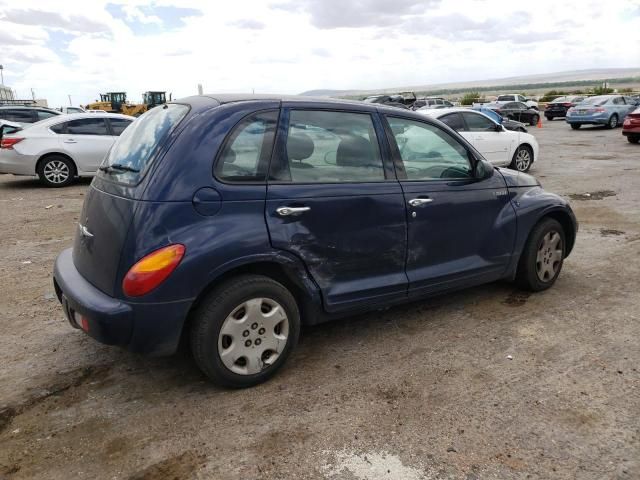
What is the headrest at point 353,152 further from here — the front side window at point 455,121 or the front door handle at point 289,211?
the front side window at point 455,121

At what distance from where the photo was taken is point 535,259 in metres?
4.73

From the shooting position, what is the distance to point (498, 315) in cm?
443

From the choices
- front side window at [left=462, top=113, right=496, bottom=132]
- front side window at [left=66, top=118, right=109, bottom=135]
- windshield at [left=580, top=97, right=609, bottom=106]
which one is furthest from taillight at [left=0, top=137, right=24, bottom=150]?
windshield at [left=580, top=97, right=609, bottom=106]

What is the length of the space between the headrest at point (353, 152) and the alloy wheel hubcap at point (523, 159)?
957 cm

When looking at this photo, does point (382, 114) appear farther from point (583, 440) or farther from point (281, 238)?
point (583, 440)

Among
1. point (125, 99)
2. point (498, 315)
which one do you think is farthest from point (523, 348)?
point (125, 99)

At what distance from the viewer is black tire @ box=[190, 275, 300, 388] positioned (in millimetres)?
3051

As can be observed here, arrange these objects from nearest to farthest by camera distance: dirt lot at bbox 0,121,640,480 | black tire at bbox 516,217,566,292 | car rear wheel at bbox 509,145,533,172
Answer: dirt lot at bbox 0,121,640,480
black tire at bbox 516,217,566,292
car rear wheel at bbox 509,145,533,172

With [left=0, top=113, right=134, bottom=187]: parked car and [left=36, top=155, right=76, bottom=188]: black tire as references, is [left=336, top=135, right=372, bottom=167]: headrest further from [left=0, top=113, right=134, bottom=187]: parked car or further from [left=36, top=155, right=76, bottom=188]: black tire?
[left=36, top=155, right=76, bottom=188]: black tire

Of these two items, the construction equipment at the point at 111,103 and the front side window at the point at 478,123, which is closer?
the front side window at the point at 478,123

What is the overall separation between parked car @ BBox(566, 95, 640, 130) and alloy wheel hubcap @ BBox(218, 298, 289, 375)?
82.4 feet

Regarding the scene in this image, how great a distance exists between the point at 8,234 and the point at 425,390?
21.1ft

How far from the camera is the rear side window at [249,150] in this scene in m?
3.17

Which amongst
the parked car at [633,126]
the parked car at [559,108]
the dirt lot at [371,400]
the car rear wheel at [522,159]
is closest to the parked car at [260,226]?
the dirt lot at [371,400]
